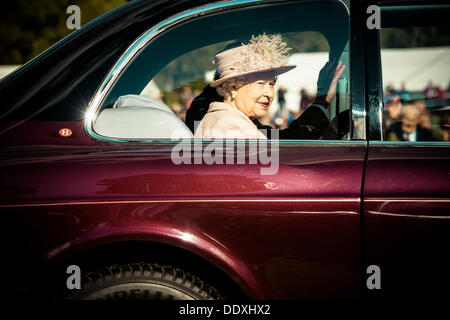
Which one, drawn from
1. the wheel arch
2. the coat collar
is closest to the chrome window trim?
the coat collar

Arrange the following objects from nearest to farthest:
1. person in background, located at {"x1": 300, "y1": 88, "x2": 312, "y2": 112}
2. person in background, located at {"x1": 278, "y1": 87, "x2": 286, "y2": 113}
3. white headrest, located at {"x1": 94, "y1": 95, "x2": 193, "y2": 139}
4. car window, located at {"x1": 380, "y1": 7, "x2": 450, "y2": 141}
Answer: white headrest, located at {"x1": 94, "y1": 95, "x2": 193, "y2": 139} → car window, located at {"x1": 380, "y1": 7, "x2": 450, "y2": 141} → person in background, located at {"x1": 278, "y1": 87, "x2": 286, "y2": 113} → person in background, located at {"x1": 300, "y1": 88, "x2": 312, "y2": 112}

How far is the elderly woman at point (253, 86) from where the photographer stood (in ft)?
6.75

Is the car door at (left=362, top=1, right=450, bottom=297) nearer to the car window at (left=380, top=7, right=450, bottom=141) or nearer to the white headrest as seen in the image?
the car window at (left=380, top=7, right=450, bottom=141)

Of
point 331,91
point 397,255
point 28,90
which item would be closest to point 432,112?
point 331,91

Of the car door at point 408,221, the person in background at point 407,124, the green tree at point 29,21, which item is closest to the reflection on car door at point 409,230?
the car door at point 408,221

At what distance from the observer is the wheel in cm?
171

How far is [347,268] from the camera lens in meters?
1.63

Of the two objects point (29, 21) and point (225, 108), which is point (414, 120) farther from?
point (29, 21)

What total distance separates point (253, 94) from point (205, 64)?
426mm

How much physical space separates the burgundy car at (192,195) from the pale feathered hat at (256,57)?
0.25 m
